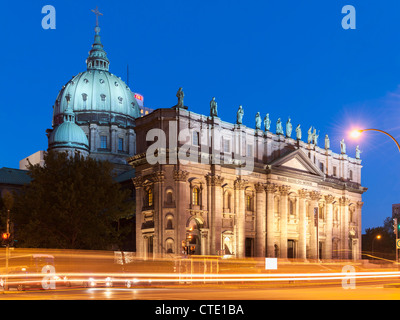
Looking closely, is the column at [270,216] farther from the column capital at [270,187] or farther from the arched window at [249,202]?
the arched window at [249,202]

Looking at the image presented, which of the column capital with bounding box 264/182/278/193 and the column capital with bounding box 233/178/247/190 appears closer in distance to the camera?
the column capital with bounding box 233/178/247/190

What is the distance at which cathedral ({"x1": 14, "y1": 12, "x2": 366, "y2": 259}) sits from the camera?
226 ft

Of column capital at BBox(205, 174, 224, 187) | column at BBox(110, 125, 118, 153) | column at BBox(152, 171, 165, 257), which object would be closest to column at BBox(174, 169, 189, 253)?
column at BBox(152, 171, 165, 257)

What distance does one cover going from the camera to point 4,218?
6209 centimetres

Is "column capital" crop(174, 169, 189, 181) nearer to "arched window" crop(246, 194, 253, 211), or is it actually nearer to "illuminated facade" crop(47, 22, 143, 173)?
"arched window" crop(246, 194, 253, 211)

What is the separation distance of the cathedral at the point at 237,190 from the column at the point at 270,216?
0.14 m

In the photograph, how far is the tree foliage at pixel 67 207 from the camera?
203 feet

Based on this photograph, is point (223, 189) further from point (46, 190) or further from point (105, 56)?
point (105, 56)

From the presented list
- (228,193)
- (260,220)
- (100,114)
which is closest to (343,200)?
(260,220)

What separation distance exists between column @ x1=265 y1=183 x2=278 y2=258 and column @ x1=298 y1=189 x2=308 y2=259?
6548mm


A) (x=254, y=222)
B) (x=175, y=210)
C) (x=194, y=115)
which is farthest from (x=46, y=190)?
(x=254, y=222)

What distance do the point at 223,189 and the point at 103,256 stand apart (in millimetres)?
25674

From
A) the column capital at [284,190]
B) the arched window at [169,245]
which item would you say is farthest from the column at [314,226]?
the arched window at [169,245]
